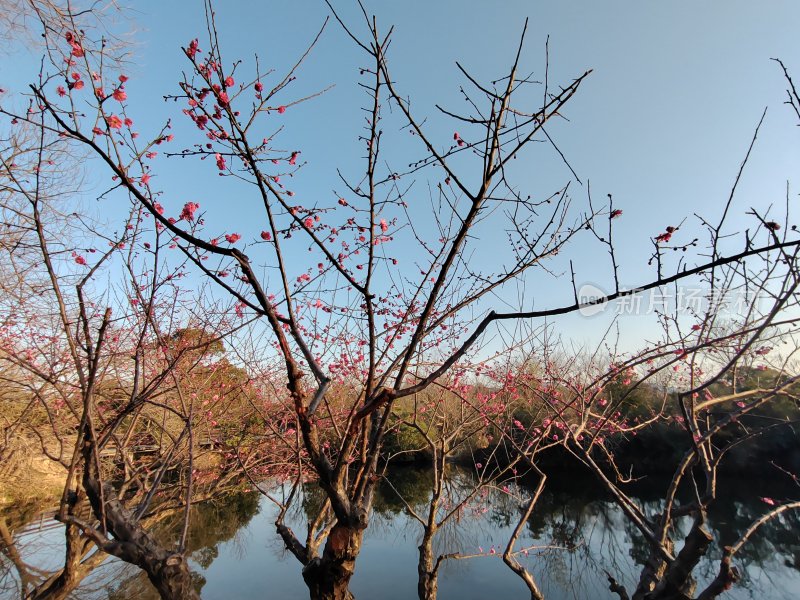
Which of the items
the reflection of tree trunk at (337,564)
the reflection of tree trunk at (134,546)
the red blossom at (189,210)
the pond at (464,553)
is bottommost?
the pond at (464,553)

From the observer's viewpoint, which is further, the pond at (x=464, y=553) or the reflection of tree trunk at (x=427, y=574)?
the pond at (x=464, y=553)

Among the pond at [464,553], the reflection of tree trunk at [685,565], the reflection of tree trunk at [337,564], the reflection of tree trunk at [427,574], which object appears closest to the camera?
the reflection of tree trunk at [337,564]

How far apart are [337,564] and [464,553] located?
21.5 feet

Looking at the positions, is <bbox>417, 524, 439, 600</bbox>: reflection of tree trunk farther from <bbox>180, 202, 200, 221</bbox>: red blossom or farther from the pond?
<bbox>180, 202, 200, 221</bbox>: red blossom

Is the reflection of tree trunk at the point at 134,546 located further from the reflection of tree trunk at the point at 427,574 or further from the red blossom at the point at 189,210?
the reflection of tree trunk at the point at 427,574

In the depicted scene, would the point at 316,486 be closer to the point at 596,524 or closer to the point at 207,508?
the point at 207,508

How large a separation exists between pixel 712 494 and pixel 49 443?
10.2 metres

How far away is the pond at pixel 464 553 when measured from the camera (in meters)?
5.66

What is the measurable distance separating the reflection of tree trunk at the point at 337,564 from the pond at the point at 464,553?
7.11 feet

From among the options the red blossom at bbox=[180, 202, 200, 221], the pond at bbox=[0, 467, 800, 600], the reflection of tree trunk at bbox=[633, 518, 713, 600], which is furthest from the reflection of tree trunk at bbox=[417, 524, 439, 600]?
the red blossom at bbox=[180, 202, 200, 221]

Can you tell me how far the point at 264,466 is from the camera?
6883 millimetres

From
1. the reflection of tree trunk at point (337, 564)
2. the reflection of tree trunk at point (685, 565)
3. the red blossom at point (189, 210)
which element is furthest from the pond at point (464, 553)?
the red blossom at point (189, 210)

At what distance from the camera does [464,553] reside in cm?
726

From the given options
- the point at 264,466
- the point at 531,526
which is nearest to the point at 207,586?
the point at 264,466
